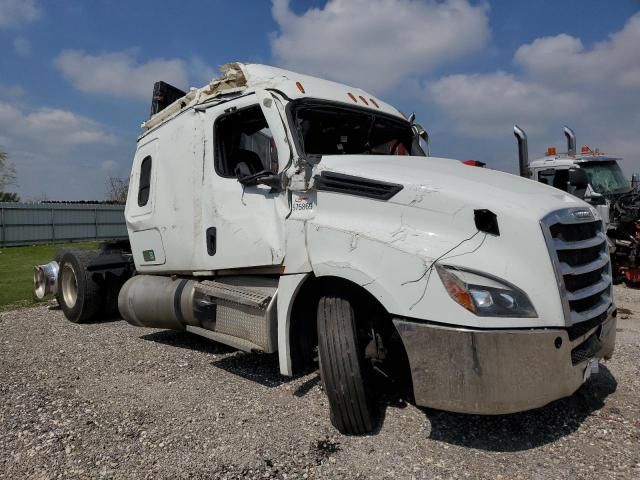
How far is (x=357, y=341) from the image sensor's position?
3537 millimetres

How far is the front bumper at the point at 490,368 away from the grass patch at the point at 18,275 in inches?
258

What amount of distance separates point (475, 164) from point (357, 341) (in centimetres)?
211

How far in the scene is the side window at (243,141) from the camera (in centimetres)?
449

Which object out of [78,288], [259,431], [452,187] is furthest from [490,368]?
[78,288]

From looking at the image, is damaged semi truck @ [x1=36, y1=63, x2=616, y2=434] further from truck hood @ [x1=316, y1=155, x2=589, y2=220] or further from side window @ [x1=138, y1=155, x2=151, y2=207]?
side window @ [x1=138, y1=155, x2=151, y2=207]

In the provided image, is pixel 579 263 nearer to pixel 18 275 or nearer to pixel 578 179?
pixel 578 179

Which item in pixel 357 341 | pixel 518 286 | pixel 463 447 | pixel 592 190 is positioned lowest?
pixel 463 447

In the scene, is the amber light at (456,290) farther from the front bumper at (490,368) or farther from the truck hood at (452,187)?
the truck hood at (452,187)

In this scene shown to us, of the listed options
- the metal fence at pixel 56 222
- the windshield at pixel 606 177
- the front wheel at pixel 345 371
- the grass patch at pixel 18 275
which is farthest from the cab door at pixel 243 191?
the metal fence at pixel 56 222

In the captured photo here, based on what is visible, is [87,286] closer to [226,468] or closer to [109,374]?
[109,374]

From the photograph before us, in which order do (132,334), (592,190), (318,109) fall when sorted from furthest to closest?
(592,190), (132,334), (318,109)

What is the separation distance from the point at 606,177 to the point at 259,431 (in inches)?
431

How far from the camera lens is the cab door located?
164 inches

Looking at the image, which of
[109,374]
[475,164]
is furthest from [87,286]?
[475,164]
